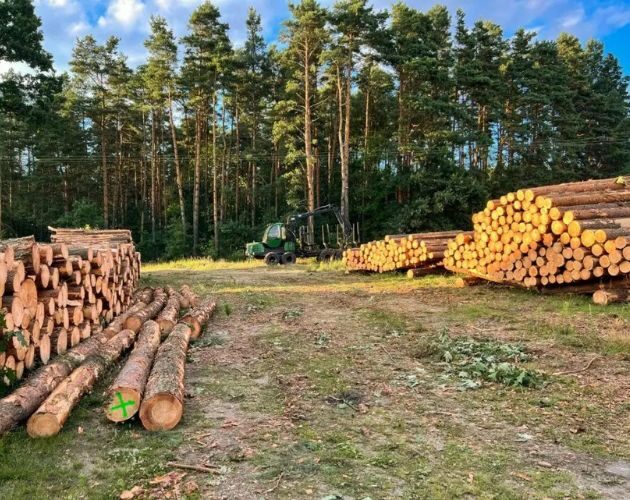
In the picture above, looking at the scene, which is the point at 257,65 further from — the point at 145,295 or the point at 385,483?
the point at 385,483

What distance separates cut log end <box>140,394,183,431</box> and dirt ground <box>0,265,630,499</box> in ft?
0.26

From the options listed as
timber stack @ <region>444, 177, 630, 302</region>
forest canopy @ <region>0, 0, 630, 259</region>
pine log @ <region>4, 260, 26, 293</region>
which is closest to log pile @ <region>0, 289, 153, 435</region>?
pine log @ <region>4, 260, 26, 293</region>

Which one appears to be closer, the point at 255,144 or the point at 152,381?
the point at 152,381

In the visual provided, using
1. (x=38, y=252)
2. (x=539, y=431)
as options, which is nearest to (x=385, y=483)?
(x=539, y=431)

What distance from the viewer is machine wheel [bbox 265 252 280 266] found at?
21.2 m

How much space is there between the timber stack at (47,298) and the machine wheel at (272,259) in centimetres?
1289

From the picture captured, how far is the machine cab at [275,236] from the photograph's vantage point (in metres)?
21.8

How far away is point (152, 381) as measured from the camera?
13.9ft

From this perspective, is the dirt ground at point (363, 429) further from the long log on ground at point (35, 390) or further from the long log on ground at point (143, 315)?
the long log on ground at point (143, 315)

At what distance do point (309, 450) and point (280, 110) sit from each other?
29180 millimetres

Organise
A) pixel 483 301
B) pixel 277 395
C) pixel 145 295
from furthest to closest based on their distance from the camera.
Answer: pixel 145 295, pixel 483 301, pixel 277 395

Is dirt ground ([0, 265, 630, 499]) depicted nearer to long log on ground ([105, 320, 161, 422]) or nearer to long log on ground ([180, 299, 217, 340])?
long log on ground ([105, 320, 161, 422])

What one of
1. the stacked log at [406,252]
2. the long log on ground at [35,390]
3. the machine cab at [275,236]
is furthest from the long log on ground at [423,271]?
the long log on ground at [35,390]

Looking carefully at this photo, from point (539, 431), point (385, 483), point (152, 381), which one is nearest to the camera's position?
point (385, 483)
